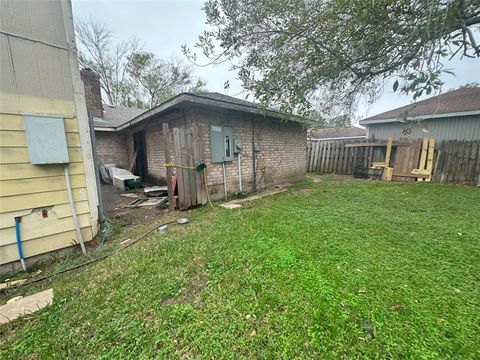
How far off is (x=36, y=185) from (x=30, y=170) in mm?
197

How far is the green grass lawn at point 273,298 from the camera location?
1396 mm

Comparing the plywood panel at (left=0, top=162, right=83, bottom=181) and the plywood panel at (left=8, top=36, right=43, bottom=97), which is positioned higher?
the plywood panel at (left=8, top=36, right=43, bottom=97)

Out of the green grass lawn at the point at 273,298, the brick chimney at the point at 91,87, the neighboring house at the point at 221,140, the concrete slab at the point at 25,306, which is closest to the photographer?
the green grass lawn at the point at 273,298

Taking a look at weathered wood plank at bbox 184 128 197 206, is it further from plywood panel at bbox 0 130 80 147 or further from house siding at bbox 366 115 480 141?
house siding at bbox 366 115 480 141

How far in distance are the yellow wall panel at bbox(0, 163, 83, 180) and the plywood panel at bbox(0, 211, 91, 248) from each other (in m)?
0.50

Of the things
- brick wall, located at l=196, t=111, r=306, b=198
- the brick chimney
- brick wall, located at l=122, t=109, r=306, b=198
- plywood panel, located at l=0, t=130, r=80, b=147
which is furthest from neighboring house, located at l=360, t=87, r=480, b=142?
the brick chimney

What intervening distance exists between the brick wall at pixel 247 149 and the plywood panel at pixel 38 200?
2060mm

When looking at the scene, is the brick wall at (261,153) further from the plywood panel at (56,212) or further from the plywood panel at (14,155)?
the plywood panel at (14,155)

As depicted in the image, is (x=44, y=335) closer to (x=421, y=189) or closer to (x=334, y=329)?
(x=334, y=329)

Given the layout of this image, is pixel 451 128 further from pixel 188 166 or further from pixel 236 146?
pixel 188 166

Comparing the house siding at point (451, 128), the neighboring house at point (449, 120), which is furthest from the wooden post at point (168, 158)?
the house siding at point (451, 128)

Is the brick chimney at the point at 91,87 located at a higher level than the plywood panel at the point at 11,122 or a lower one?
higher

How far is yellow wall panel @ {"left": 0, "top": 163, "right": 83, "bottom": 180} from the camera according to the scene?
7.76 ft

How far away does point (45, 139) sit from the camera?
8.41ft
